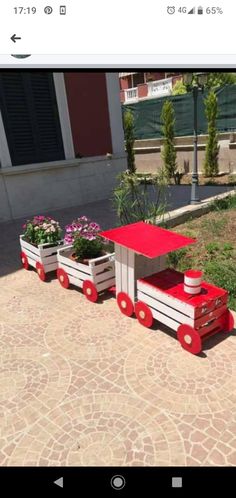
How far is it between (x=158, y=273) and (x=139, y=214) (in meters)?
2.80

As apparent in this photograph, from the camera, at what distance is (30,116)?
1070cm

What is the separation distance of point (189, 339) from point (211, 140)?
1447cm

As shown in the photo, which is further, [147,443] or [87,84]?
[87,84]

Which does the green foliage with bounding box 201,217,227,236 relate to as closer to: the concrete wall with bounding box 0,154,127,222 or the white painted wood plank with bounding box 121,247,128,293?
the white painted wood plank with bounding box 121,247,128,293

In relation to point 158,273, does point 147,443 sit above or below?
below

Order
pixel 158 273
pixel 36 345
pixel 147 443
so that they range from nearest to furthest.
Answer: pixel 147 443 → pixel 36 345 → pixel 158 273

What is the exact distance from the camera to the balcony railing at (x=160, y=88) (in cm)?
3232

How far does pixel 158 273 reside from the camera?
4.81 metres

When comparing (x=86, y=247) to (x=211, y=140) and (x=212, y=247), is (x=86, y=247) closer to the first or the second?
(x=212, y=247)

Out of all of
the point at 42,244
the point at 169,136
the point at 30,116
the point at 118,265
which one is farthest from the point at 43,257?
the point at 169,136
